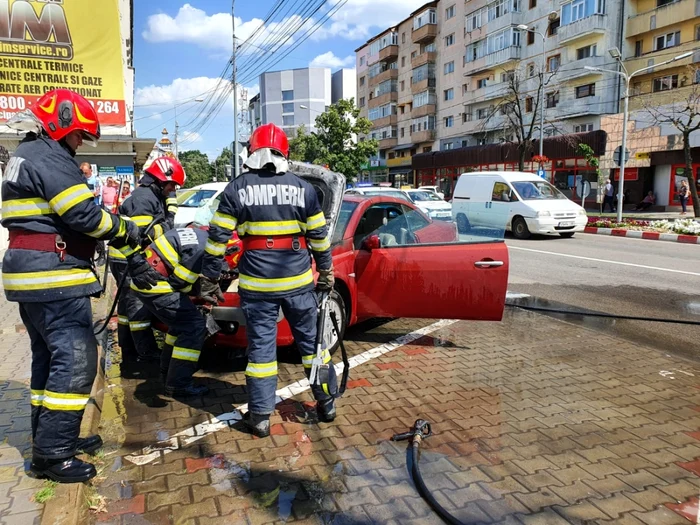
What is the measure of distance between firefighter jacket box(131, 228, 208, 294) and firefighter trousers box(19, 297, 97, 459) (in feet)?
3.33

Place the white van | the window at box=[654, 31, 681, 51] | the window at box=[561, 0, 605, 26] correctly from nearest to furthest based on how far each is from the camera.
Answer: the white van
the window at box=[654, 31, 681, 51]
the window at box=[561, 0, 605, 26]

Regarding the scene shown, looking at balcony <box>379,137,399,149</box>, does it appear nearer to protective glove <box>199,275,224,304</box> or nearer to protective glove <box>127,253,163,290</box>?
protective glove <box>199,275,224,304</box>

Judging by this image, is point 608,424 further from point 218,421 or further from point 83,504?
point 83,504

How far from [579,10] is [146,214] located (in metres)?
37.8

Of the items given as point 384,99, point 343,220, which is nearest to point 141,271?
point 343,220

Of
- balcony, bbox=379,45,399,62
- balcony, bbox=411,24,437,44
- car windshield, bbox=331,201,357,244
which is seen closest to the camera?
car windshield, bbox=331,201,357,244

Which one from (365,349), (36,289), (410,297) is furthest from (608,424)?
(36,289)

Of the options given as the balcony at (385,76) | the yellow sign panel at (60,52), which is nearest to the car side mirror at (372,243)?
the yellow sign panel at (60,52)

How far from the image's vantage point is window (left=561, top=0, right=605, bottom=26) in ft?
110

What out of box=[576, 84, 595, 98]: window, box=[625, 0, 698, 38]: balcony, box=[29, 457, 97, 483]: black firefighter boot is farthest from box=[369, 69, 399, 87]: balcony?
box=[29, 457, 97, 483]: black firefighter boot

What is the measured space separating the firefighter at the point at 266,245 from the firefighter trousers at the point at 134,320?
5.20 ft

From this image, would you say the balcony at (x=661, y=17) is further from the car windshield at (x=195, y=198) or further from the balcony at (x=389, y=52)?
the car windshield at (x=195, y=198)

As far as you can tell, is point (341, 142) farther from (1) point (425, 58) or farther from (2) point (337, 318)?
(2) point (337, 318)

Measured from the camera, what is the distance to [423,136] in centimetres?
5181
